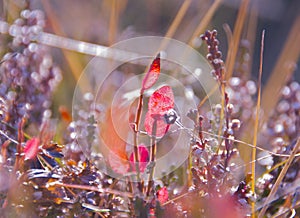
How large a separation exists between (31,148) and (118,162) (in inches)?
4.2

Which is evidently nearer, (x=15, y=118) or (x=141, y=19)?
(x=15, y=118)

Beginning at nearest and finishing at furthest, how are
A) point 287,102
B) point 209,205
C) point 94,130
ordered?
1. point 209,205
2. point 94,130
3. point 287,102

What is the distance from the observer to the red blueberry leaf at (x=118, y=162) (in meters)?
0.77

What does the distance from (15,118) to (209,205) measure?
0.35 m

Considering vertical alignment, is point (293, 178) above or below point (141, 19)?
below

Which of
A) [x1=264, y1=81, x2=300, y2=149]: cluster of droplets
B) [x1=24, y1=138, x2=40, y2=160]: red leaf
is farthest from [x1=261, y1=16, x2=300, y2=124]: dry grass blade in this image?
[x1=24, y1=138, x2=40, y2=160]: red leaf

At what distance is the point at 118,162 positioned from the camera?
30.6 inches

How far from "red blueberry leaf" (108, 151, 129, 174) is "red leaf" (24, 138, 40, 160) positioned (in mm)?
99

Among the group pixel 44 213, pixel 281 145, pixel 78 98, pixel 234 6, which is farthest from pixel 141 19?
pixel 44 213

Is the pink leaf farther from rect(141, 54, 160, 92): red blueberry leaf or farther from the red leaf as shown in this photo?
the red leaf

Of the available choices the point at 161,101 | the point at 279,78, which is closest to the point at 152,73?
the point at 161,101

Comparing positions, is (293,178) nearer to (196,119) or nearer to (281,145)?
(281,145)

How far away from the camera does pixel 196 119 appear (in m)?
0.78

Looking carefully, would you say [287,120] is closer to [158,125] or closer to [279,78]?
[279,78]
